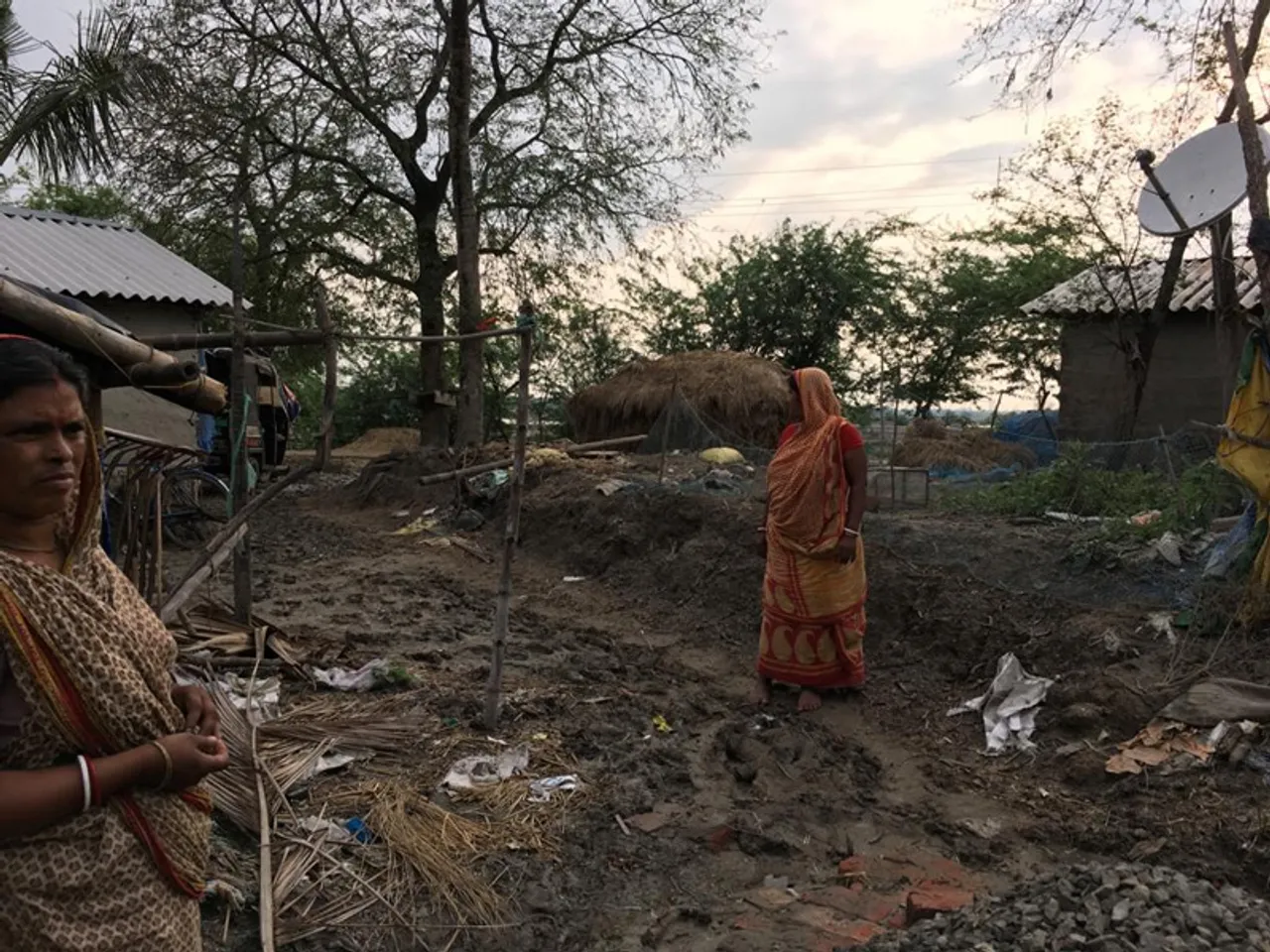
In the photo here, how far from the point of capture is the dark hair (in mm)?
1361

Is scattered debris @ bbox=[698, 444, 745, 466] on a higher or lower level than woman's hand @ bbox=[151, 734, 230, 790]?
higher

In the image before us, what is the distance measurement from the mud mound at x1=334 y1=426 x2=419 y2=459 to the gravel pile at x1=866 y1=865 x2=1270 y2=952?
68.8 ft

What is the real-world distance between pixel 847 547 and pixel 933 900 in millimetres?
2016

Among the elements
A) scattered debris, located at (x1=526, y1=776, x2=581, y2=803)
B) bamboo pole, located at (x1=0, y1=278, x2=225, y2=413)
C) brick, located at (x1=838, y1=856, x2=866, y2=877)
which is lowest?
brick, located at (x1=838, y1=856, x2=866, y2=877)

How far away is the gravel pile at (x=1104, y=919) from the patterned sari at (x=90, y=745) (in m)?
2.06

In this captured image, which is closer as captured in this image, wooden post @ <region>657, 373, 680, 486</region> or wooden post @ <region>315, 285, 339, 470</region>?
wooden post @ <region>315, 285, 339, 470</region>

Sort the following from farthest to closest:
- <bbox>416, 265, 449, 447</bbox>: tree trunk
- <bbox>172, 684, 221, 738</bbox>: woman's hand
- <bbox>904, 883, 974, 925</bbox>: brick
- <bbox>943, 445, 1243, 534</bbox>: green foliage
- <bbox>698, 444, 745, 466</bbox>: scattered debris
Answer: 1. <bbox>416, 265, 449, 447</bbox>: tree trunk
2. <bbox>698, 444, 745, 466</bbox>: scattered debris
3. <bbox>943, 445, 1243, 534</bbox>: green foliage
4. <bbox>904, 883, 974, 925</bbox>: brick
5. <bbox>172, 684, 221, 738</bbox>: woman's hand

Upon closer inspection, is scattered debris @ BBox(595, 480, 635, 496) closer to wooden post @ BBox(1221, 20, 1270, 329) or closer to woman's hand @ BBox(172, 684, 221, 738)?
wooden post @ BBox(1221, 20, 1270, 329)

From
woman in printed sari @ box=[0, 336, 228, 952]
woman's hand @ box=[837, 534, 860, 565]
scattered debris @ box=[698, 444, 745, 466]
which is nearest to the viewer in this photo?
woman in printed sari @ box=[0, 336, 228, 952]

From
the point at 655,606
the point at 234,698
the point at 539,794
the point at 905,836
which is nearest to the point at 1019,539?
the point at 655,606

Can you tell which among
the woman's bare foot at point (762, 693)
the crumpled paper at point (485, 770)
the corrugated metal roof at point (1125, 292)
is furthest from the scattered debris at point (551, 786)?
the corrugated metal roof at point (1125, 292)

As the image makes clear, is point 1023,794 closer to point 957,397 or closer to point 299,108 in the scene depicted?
point 299,108

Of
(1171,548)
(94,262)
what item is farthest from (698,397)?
(1171,548)

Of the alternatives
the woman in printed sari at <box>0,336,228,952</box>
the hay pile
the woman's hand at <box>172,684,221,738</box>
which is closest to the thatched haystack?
the hay pile
